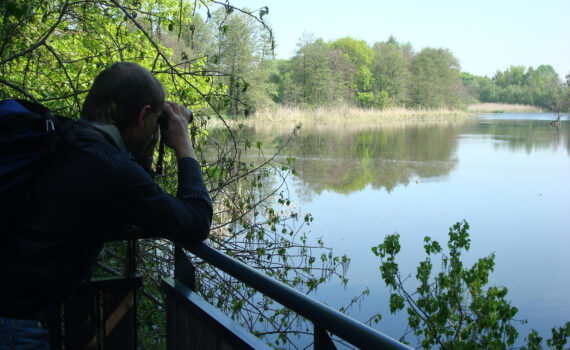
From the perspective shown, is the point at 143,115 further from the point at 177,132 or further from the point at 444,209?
the point at 444,209

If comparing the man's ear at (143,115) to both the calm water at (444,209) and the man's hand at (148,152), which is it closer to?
the man's hand at (148,152)

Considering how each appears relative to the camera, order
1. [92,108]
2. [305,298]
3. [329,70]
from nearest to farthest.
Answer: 1. [305,298]
2. [92,108]
3. [329,70]

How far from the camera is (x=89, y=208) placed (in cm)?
111

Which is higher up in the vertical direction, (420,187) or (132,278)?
(132,278)

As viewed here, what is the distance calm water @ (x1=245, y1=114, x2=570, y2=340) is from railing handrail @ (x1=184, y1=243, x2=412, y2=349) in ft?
15.4

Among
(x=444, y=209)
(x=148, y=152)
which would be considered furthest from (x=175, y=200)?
A: (x=444, y=209)

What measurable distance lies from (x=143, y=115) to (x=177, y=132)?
0.18 metres

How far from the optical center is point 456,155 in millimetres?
18859

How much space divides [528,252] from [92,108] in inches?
325

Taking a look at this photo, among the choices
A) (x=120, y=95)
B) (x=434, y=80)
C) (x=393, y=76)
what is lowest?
(x=120, y=95)

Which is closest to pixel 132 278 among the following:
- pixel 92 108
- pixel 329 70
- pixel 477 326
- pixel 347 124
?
pixel 92 108

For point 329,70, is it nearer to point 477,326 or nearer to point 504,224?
point 504,224

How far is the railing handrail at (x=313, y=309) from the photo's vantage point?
901 mm

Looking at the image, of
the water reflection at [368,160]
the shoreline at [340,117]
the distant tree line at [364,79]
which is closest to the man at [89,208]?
the water reflection at [368,160]
